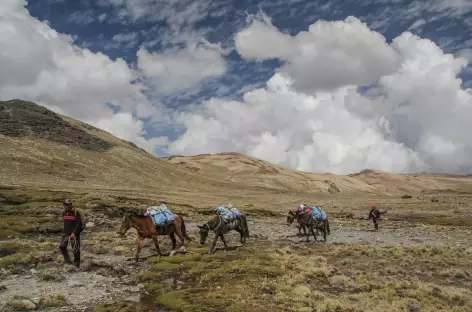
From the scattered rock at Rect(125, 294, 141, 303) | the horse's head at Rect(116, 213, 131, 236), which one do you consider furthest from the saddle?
the scattered rock at Rect(125, 294, 141, 303)

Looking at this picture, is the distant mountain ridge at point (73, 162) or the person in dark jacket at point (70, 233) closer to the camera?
the person in dark jacket at point (70, 233)

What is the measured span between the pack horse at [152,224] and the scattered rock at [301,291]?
8.60 m

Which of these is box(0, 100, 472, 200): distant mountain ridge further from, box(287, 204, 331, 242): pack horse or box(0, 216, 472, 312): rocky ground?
box(0, 216, 472, 312): rocky ground

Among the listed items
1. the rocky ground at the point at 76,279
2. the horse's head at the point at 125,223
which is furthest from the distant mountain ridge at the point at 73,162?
the horse's head at the point at 125,223

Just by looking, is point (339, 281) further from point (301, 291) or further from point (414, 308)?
point (414, 308)

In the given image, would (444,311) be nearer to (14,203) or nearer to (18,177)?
A: (14,203)

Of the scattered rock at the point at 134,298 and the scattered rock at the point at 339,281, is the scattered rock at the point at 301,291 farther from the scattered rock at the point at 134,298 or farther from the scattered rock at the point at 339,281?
the scattered rock at the point at 134,298

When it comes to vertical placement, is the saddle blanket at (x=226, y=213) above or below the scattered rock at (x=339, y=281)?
above

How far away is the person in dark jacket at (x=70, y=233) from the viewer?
754 inches

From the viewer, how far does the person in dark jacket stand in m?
19.2

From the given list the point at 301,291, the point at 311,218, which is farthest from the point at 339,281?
the point at 311,218

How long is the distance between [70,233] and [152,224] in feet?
13.7

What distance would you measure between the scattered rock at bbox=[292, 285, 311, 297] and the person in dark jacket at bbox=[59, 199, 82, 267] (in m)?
10.1

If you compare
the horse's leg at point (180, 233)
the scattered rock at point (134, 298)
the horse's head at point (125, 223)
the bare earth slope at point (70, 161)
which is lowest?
the scattered rock at point (134, 298)
